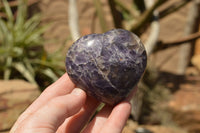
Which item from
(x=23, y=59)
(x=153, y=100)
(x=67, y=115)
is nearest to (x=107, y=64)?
(x=67, y=115)

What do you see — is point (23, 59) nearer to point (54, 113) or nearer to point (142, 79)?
point (142, 79)

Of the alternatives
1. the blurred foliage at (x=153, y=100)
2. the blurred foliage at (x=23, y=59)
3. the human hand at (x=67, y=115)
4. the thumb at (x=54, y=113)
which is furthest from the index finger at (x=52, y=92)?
the blurred foliage at (x=153, y=100)

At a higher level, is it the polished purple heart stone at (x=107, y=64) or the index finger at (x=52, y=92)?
the polished purple heart stone at (x=107, y=64)

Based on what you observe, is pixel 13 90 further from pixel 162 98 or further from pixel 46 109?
pixel 162 98

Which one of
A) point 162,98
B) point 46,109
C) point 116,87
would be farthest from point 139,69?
point 162,98

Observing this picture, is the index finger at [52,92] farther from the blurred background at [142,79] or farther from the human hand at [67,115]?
the blurred background at [142,79]

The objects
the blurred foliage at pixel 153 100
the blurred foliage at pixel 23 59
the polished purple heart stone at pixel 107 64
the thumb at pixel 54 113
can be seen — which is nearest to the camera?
the thumb at pixel 54 113

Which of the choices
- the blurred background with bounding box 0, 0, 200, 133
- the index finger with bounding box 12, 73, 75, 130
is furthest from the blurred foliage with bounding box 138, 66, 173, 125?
the index finger with bounding box 12, 73, 75, 130

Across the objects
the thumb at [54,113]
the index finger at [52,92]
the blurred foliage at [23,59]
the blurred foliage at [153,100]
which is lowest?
the blurred foliage at [153,100]
